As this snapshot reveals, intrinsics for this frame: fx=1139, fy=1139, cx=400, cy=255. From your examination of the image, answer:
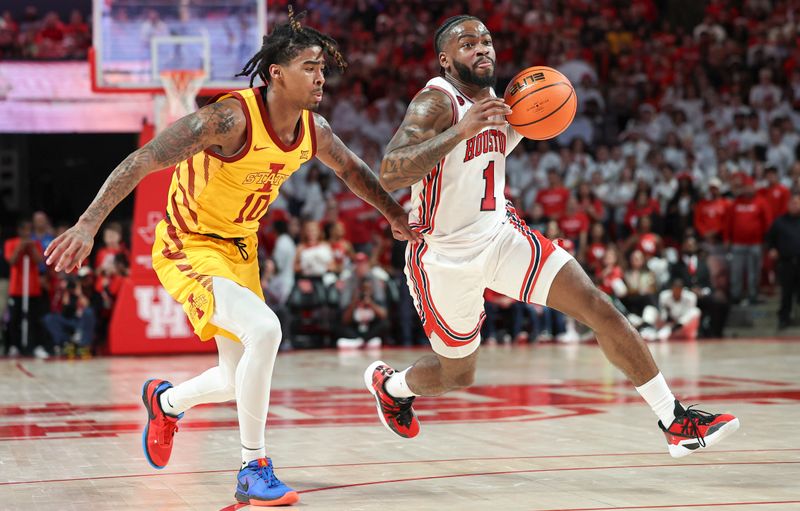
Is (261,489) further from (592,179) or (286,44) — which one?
(592,179)

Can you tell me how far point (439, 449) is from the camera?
6.25 meters

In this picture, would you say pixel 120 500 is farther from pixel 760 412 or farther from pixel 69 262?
pixel 760 412

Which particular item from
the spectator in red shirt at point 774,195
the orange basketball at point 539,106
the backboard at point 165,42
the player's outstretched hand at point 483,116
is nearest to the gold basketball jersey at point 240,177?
the player's outstretched hand at point 483,116

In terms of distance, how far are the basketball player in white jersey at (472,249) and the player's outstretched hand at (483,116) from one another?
14cm

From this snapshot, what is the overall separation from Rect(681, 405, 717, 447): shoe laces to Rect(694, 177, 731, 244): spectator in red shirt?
1162cm

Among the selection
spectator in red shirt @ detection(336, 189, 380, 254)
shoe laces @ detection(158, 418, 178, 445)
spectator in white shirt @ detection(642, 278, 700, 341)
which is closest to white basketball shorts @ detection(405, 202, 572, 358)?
shoe laces @ detection(158, 418, 178, 445)

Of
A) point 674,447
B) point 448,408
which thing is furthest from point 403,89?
point 674,447

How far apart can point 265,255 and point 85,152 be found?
5240 millimetres

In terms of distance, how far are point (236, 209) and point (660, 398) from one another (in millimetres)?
2206

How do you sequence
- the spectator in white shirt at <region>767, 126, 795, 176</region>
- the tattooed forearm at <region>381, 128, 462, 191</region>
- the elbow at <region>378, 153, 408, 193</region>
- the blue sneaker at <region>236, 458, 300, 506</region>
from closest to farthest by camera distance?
the blue sneaker at <region>236, 458, 300, 506</region>, the tattooed forearm at <region>381, 128, 462, 191</region>, the elbow at <region>378, 153, 408, 193</region>, the spectator in white shirt at <region>767, 126, 795, 176</region>

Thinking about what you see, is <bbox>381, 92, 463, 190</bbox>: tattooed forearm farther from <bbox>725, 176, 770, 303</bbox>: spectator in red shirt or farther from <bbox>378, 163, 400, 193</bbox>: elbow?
<bbox>725, 176, 770, 303</bbox>: spectator in red shirt

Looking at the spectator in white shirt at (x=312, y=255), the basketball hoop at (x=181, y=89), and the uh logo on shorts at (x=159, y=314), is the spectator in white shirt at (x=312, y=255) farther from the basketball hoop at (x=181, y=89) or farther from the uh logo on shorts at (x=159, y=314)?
the basketball hoop at (x=181, y=89)

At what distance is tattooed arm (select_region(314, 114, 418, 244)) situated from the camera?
5582 mm

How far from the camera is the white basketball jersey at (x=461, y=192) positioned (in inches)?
223
